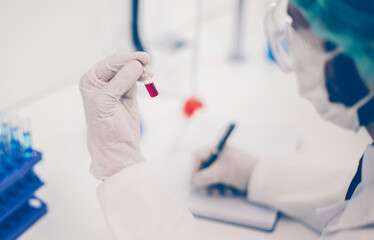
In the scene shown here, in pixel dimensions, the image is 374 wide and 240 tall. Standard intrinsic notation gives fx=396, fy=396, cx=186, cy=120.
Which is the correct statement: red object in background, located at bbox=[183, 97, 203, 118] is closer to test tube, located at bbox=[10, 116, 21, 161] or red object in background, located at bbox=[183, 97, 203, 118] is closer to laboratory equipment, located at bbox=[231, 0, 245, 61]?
laboratory equipment, located at bbox=[231, 0, 245, 61]

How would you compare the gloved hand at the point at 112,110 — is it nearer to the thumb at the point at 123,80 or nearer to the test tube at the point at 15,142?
the thumb at the point at 123,80

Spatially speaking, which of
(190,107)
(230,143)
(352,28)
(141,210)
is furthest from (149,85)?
(190,107)

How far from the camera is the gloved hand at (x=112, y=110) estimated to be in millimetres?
766

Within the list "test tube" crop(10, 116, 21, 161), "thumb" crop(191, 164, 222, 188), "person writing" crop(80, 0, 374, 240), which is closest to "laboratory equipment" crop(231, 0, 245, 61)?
"person writing" crop(80, 0, 374, 240)

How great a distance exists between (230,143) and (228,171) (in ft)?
0.82

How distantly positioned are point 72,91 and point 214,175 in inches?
28.2

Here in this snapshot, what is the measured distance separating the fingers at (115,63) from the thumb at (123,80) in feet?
0.06

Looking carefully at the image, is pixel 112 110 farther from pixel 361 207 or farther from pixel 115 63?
pixel 361 207

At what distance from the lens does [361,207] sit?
28.6 inches

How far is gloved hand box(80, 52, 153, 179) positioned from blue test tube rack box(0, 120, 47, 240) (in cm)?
16

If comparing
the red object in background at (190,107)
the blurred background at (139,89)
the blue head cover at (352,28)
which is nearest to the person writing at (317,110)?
the blue head cover at (352,28)

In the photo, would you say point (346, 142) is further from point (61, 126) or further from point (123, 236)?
point (61, 126)

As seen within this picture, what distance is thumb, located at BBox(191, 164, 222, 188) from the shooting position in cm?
99

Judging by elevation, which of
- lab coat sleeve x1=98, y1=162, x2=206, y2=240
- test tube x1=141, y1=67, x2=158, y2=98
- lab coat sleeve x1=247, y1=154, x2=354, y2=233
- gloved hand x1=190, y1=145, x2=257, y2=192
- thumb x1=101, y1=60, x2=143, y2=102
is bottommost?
lab coat sleeve x1=247, y1=154, x2=354, y2=233
